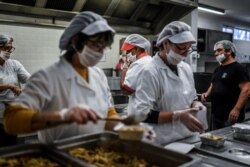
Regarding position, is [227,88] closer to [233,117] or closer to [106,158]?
[233,117]

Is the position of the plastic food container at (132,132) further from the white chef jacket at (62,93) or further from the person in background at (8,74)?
the person in background at (8,74)

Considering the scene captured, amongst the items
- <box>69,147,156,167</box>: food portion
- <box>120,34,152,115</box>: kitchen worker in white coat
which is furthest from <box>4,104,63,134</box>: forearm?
<box>120,34,152,115</box>: kitchen worker in white coat

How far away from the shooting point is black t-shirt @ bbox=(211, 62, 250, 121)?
3.27 m

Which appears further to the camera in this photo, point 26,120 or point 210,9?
point 210,9

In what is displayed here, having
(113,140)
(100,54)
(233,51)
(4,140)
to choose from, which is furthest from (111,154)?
(233,51)

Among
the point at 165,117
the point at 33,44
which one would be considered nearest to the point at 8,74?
the point at 33,44

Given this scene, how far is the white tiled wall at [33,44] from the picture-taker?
156 inches

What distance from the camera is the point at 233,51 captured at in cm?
348

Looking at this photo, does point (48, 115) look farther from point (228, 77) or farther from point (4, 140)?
point (228, 77)

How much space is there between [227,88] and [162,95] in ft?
5.68

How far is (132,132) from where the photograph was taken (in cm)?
121

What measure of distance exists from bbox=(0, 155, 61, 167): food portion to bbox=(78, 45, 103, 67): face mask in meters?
0.48

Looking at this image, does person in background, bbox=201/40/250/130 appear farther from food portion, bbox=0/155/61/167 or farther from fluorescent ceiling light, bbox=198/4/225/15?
fluorescent ceiling light, bbox=198/4/225/15

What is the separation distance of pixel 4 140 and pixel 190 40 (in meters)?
2.29
